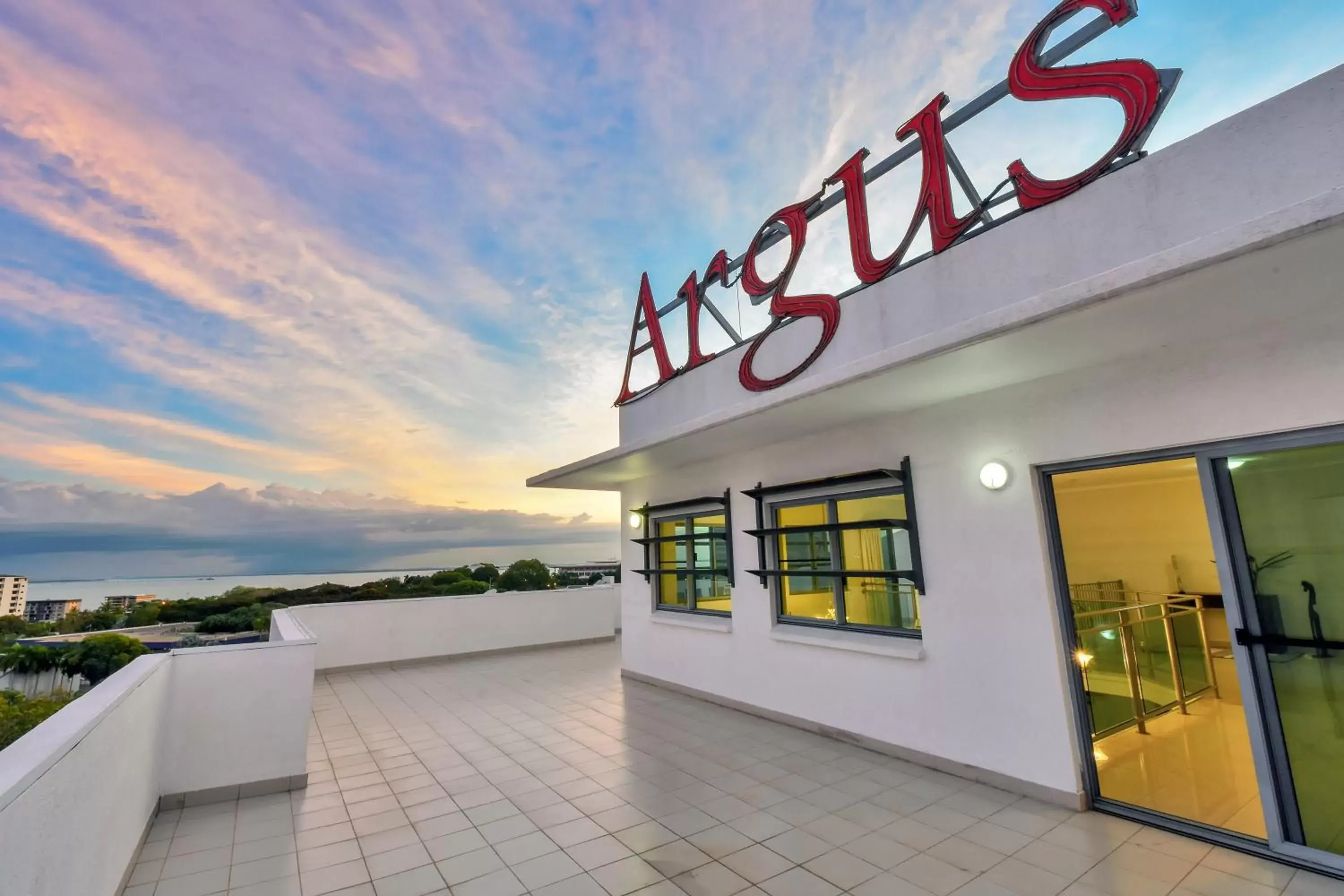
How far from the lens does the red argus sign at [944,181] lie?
10.9 feet

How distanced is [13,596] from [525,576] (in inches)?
362

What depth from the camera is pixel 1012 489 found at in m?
3.50

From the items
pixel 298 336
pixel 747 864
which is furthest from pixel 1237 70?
pixel 298 336

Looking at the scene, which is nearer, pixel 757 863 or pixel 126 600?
pixel 757 863

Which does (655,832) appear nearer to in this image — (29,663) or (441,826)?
(441,826)

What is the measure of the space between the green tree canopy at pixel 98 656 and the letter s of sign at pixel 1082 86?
8183 mm

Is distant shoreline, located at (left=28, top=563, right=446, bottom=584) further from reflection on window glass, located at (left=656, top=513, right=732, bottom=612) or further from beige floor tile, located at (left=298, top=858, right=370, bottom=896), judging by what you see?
beige floor tile, located at (left=298, top=858, right=370, bottom=896)

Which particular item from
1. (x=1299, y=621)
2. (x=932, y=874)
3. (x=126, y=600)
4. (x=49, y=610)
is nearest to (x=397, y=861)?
(x=932, y=874)

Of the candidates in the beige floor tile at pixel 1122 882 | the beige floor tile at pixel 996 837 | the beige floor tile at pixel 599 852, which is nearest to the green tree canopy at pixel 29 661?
the beige floor tile at pixel 599 852

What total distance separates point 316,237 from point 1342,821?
10.7 meters

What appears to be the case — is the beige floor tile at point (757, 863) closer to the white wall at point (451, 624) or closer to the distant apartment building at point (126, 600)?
the white wall at point (451, 624)

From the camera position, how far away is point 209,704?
362 centimetres

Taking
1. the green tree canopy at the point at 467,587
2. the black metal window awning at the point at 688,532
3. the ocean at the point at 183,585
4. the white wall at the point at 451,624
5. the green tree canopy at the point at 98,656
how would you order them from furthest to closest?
1. the ocean at the point at 183,585
2. the green tree canopy at the point at 467,587
3. the white wall at the point at 451,624
4. the black metal window awning at the point at 688,532
5. the green tree canopy at the point at 98,656

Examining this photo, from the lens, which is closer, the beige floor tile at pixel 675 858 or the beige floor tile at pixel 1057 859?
the beige floor tile at pixel 1057 859
